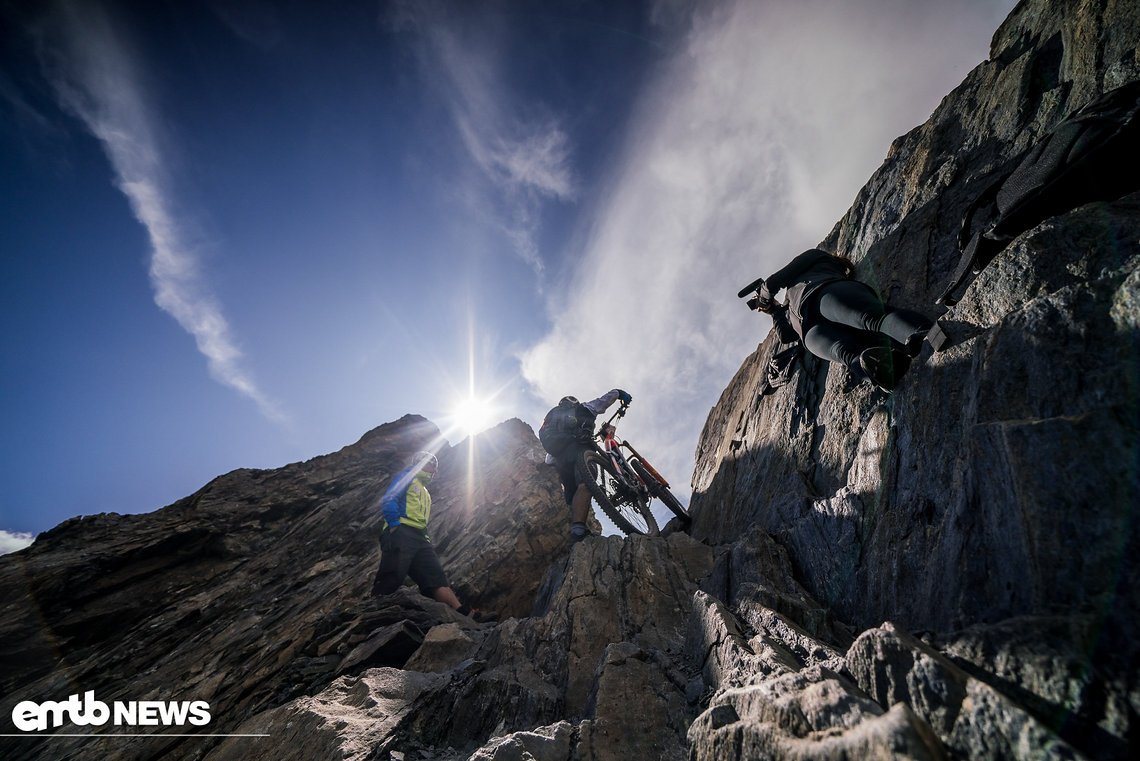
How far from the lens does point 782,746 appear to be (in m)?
1.76

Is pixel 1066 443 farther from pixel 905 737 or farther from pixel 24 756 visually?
pixel 24 756

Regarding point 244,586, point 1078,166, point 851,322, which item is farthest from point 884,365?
point 244,586

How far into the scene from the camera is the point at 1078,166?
9.79 feet

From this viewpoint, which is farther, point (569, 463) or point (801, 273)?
point (569, 463)

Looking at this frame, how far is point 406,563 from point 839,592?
8.09 meters

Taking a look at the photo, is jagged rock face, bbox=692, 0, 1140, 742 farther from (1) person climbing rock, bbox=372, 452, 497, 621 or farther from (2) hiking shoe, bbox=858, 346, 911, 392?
(1) person climbing rock, bbox=372, 452, 497, 621

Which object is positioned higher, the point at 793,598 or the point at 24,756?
the point at 24,756

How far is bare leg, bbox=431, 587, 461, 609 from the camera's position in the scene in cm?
841

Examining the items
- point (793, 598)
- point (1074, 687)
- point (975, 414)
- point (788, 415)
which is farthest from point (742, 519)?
point (1074, 687)

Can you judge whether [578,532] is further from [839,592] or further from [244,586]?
[244,586]

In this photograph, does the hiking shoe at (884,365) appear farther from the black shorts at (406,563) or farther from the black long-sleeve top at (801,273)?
the black shorts at (406,563)

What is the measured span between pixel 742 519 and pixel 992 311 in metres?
4.64

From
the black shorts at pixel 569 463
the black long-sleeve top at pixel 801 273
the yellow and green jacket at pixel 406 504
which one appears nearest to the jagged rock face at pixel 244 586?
the yellow and green jacket at pixel 406 504

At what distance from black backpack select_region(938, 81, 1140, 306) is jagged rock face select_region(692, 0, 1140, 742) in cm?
37
